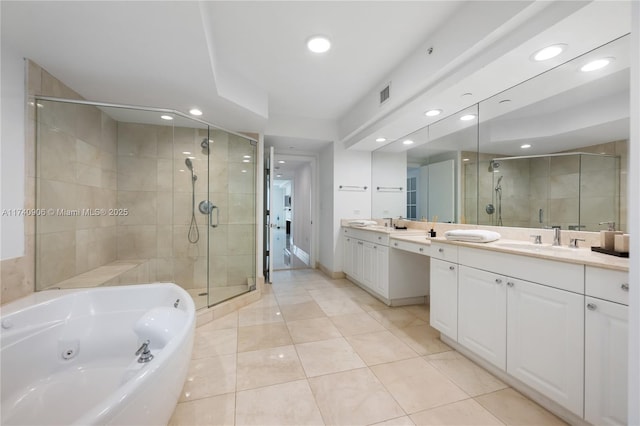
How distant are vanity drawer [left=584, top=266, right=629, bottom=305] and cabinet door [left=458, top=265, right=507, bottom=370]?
430 mm

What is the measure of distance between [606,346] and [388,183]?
3108 mm

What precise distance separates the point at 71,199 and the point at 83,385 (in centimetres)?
173

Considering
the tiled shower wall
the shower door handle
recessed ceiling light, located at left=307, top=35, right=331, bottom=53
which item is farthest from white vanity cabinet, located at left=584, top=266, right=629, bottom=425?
the tiled shower wall

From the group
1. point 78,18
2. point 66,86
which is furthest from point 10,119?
point 78,18

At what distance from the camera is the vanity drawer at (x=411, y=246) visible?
95.3 inches

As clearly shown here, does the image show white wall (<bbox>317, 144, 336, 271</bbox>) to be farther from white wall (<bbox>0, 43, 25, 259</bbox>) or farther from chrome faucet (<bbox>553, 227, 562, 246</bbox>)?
white wall (<bbox>0, 43, 25, 259</bbox>)

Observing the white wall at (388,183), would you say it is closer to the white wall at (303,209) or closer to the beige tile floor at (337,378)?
the white wall at (303,209)

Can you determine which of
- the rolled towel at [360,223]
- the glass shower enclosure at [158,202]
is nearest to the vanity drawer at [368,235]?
the rolled towel at [360,223]

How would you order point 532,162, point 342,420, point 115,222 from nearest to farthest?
point 342,420, point 532,162, point 115,222

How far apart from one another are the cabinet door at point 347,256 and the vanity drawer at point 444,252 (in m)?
1.76

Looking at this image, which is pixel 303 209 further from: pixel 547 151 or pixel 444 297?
pixel 547 151

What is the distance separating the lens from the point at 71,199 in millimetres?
2441

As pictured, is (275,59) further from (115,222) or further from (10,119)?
(115,222)

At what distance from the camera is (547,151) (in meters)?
2.02
